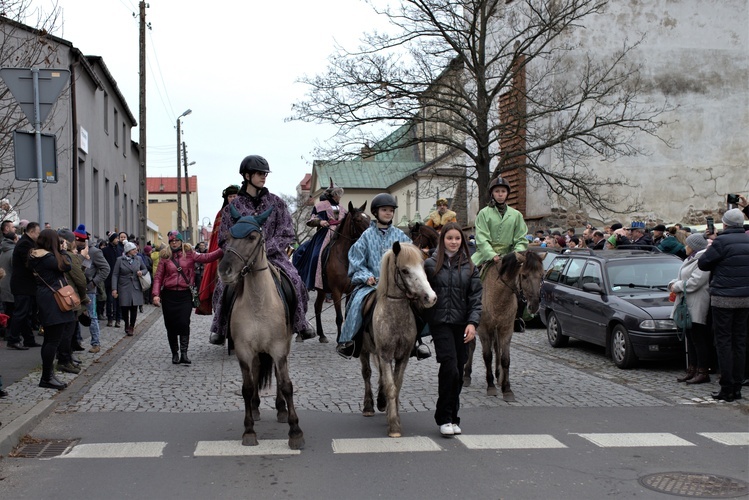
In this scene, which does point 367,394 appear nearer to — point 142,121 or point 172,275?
point 172,275

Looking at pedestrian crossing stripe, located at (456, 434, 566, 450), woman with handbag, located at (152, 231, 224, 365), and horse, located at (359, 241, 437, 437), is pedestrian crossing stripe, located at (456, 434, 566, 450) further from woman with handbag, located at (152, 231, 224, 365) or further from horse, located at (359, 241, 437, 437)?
woman with handbag, located at (152, 231, 224, 365)

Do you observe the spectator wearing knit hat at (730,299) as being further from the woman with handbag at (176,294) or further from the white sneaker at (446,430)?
Answer: the woman with handbag at (176,294)

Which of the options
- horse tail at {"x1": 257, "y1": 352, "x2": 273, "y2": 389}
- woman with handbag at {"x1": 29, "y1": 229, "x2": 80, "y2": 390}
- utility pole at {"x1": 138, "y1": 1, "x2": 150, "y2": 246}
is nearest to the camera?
horse tail at {"x1": 257, "y1": 352, "x2": 273, "y2": 389}

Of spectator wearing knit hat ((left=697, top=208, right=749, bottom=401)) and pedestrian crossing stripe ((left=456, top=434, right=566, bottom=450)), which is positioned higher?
spectator wearing knit hat ((left=697, top=208, right=749, bottom=401))

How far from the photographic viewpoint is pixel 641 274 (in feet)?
42.7

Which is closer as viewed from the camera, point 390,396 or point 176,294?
point 390,396

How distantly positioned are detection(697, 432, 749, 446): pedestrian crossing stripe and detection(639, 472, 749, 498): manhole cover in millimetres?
1257

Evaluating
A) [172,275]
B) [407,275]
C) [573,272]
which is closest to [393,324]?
[407,275]

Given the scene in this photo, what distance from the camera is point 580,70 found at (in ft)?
95.8

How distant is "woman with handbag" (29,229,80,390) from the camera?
9711 mm

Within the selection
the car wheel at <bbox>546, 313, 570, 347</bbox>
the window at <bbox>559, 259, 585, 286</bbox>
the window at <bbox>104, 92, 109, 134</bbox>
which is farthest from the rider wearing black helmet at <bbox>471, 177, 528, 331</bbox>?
the window at <bbox>104, 92, 109, 134</bbox>

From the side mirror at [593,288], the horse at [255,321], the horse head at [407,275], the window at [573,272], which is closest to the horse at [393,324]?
the horse head at [407,275]

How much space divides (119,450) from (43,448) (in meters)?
0.75

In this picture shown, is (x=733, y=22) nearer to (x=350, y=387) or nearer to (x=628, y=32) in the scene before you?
(x=628, y=32)
